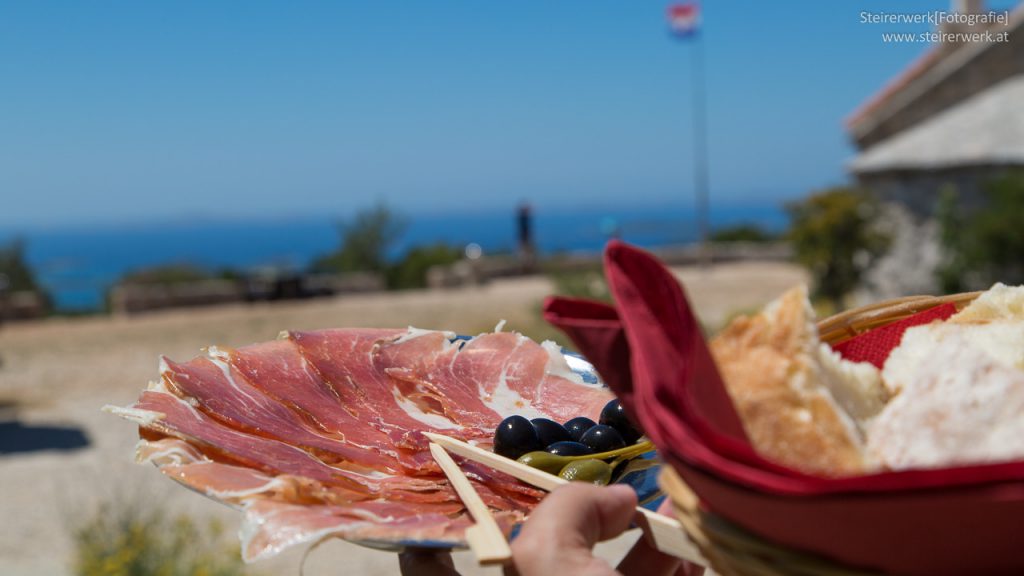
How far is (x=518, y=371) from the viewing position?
174 centimetres

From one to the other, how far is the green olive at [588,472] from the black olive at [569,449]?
0.18ft

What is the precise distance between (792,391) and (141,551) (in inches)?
177

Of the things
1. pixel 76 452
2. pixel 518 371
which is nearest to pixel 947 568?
pixel 518 371

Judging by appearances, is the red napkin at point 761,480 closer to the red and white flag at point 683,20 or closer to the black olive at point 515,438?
the black olive at point 515,438

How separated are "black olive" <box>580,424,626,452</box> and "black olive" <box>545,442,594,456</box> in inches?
0.5

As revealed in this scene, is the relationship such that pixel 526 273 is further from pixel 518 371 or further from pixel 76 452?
pixel 518 371

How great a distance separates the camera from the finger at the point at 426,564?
115cm

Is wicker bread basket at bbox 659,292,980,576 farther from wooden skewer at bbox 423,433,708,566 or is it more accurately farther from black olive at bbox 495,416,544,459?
black olive at bbox 495,416,544,459

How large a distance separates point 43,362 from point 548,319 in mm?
16282

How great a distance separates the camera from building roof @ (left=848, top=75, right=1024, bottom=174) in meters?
12.2

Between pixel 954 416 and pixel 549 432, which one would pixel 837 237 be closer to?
pixel 549 432

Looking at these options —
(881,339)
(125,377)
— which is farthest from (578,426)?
(125,377)

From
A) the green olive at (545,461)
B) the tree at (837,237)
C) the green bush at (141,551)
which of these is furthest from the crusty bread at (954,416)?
the tree at (837,237)

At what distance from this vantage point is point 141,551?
4.67m
